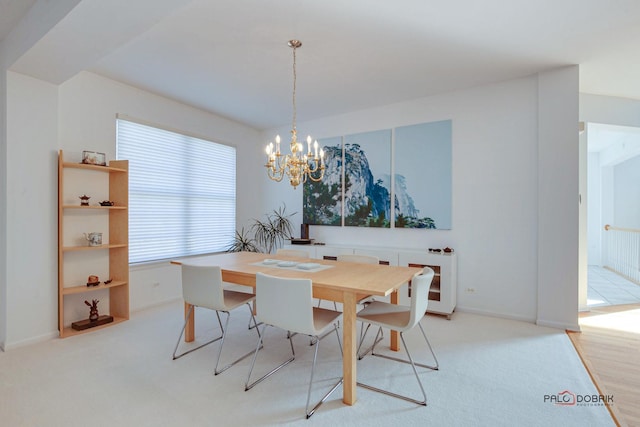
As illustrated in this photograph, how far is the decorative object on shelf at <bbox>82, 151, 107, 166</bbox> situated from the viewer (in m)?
3.30

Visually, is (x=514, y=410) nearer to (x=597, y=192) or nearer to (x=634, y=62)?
(x=634, y=62)

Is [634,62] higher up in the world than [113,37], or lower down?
higher up

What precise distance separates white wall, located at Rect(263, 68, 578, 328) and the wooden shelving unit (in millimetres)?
3659

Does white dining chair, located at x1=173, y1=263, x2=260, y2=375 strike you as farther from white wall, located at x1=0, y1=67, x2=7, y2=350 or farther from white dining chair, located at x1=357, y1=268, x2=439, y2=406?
white wall, located at x1=0, y1=67, x2=7, y2=350

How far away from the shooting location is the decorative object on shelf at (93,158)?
10.8 feet

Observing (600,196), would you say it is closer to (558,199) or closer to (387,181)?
(558,199)

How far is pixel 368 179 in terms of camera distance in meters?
4.66

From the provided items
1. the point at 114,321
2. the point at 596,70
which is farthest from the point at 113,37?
the point at 596,70

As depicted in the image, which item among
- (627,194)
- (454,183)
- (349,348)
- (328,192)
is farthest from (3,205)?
(627,194)

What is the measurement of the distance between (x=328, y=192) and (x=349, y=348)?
3.20 meters

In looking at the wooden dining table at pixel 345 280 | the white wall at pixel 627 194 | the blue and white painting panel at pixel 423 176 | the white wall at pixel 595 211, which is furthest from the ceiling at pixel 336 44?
the white wall at pixel 595 211

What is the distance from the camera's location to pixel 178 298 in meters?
4.45

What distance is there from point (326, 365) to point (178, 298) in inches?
110

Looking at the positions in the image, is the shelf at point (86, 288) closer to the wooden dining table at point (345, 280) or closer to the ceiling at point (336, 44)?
the wooden dining table at point (345, 280)
